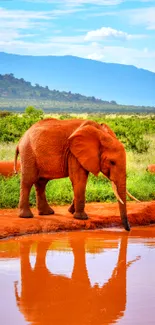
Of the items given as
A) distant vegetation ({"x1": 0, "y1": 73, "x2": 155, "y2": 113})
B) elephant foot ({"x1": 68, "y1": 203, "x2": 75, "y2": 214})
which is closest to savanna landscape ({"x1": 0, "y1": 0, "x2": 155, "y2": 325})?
elephant foot ({"x1": 68, "y1": 203, "x2": 75, "y2": 214})

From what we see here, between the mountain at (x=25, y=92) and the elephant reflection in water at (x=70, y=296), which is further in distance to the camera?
the mountain at (x=25, y=92)

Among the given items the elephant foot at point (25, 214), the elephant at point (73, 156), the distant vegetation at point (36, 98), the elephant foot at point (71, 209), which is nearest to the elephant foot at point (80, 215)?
the elephant at point (73, 156)

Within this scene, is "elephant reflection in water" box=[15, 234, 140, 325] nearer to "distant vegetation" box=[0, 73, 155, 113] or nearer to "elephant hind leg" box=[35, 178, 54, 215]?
"elephant hind leg" box=[35, 178, 54, 215]

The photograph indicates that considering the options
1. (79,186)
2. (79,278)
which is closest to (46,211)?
(79,186)

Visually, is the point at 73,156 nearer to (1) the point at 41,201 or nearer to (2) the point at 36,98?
(1) the point at 41,201

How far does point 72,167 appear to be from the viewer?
476 inches

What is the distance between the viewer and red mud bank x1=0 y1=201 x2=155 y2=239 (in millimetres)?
11469

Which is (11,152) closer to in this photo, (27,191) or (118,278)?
(27,191)

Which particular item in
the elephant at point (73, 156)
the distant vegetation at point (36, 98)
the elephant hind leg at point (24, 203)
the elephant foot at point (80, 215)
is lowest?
the distant vegetation at point (36, 98)

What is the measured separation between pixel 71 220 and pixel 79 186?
55 centimetres

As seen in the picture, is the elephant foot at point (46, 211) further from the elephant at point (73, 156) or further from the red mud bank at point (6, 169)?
the red mud bank at point (6, 169)

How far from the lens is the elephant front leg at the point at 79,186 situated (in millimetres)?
12086

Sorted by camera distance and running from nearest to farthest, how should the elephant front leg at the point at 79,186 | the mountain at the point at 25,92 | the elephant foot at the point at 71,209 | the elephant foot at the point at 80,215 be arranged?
1. the elephant front leg at the point at 79,186
2. the elephant foot at the point at 80,215
3. the elephant foot at the point at 71,209
4. the mountain at the point at 25,92

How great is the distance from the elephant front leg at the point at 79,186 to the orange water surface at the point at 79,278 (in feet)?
1.46
